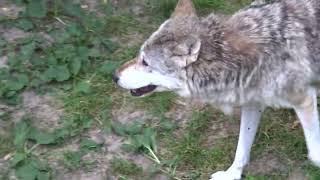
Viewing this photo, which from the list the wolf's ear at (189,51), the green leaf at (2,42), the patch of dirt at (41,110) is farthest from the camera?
the green leaf at (2,42)

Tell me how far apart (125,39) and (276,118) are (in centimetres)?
149

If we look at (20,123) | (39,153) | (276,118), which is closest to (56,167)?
(39,153)

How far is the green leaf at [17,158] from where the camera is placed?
14.0 feet

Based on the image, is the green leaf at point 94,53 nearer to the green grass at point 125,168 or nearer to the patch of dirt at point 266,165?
the green grass at point 125,168

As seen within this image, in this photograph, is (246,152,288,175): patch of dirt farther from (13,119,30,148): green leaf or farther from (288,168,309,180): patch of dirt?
(13,119,30,148): green leaf

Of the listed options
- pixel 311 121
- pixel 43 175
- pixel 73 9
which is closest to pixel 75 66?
pixel 73 9

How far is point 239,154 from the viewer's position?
4137mm

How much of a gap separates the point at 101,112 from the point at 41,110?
434mm

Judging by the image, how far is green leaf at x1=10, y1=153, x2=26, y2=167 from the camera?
4262mm

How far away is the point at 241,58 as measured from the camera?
11.8 ft

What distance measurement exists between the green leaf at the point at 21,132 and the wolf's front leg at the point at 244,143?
51.0 inches

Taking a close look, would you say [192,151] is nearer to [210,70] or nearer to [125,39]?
[210,70]

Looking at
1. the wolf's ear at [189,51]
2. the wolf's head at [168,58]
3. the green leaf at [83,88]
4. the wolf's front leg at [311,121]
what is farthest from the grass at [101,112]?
the wolf's ear at [189,51]

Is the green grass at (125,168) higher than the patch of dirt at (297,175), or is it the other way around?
the patch of dirt at (297,175)
